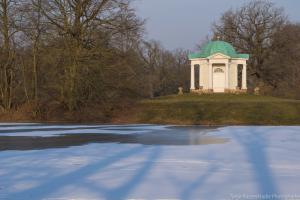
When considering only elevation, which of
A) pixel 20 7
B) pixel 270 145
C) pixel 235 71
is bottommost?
pixel 270 145

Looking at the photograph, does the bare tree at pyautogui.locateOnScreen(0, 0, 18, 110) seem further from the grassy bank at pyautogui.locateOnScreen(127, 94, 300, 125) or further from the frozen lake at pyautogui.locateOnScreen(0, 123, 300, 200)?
the frozen lake at pyautogui.locateOnScreen(0, 123, 300, 200)

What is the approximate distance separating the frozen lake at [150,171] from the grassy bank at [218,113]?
18129mm

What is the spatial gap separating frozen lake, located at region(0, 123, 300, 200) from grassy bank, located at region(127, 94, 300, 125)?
18.1m

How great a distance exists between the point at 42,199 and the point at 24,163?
4322 mm

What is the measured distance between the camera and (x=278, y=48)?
68.8 meters

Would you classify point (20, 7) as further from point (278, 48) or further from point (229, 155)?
point (278, 48)

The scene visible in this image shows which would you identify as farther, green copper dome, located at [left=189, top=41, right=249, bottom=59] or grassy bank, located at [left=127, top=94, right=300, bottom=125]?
green copper dome, located at [left=189, top=41, right=249, bottom=59]

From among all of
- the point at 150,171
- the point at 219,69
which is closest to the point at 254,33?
the point at 219,69

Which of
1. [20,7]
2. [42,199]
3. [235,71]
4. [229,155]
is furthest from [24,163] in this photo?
[235,71]

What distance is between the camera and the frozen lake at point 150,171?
8.50 m

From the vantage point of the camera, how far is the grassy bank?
114 feet

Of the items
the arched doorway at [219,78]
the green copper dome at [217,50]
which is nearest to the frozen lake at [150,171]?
the arched doorway at [219,78]

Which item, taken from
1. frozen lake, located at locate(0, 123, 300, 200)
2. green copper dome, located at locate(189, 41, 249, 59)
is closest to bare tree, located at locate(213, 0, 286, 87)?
green copper dome, located at locate(189, 41, 249, 59)

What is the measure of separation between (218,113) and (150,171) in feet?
87.5
